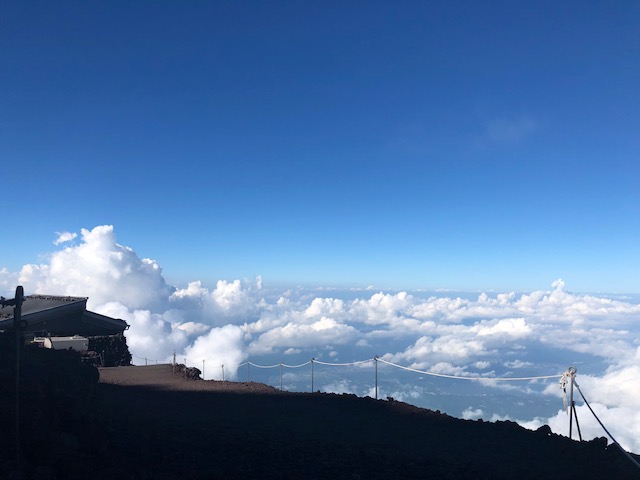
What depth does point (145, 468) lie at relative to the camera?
6617 millimetres

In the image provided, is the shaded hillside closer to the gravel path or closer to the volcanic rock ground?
the volcanic rock ground

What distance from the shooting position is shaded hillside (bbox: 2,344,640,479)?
668 cm

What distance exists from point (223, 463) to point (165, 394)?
9.67 m

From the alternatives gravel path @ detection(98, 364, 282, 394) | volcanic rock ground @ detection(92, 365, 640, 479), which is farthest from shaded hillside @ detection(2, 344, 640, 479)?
gravel path @ detection(98, 364, 282, 394)

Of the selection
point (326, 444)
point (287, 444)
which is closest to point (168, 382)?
point (287, 444)

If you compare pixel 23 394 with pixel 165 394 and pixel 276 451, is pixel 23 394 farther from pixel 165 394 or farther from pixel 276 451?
pixel 165 394

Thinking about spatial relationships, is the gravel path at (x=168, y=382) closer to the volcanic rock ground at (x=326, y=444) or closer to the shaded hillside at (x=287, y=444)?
the volcanic rock ground at (x=326, y=444)

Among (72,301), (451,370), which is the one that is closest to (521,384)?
(451,370)

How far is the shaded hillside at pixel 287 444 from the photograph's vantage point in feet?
21.9

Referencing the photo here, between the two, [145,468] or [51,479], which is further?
[145,468]

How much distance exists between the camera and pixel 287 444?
30.8 ft

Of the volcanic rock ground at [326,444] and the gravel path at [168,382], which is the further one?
the gravel path at [168,382]

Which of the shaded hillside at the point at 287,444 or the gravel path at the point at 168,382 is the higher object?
the shaded hillside at the point at 287,444

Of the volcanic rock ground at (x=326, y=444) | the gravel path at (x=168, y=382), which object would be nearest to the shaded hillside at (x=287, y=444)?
the volcanic rock ground at (x=326, y=444)
